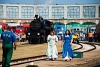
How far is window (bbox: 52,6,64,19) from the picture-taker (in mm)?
99875

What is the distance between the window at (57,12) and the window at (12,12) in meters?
10.7

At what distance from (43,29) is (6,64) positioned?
27308 millimetres

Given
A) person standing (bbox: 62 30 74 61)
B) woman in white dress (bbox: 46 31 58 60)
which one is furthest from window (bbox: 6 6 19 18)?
person standing (bbox: 62 30 74 61)

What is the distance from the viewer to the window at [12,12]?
99688mm

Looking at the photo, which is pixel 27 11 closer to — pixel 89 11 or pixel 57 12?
pixel 57 12

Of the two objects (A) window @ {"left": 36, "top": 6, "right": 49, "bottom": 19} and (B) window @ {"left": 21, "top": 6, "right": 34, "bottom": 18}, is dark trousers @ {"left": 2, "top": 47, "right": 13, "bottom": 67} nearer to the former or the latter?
(A) window @ {"left": 36, "top": 6, "right": 49, "bottom": 19}

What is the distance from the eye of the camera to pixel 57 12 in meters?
99.9

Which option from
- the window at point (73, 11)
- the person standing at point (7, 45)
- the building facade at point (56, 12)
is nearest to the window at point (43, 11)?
the building facade at point (56, 12)

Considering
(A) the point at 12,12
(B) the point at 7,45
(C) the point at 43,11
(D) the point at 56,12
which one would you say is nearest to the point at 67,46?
(B) the point at 7,45

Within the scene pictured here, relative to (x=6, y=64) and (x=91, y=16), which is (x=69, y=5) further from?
(x=6, y=64)

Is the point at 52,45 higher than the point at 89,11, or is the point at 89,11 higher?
the point at 89,11

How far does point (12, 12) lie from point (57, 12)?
1305cm

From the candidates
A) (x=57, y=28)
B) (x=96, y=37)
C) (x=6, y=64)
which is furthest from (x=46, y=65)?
(x=57, y=28)

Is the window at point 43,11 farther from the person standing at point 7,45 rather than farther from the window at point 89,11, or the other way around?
the person standing at point 7,45
